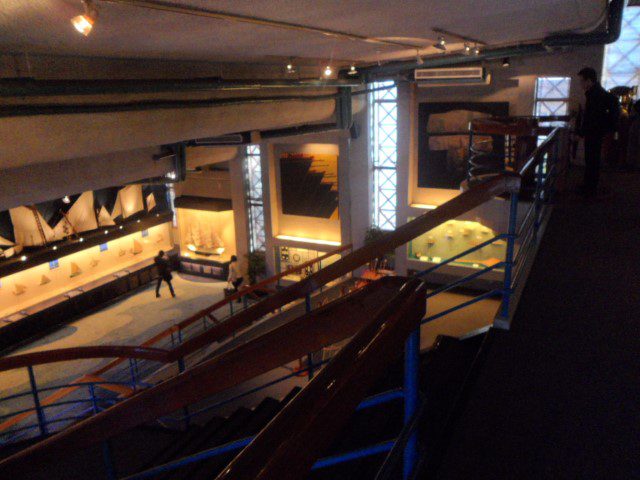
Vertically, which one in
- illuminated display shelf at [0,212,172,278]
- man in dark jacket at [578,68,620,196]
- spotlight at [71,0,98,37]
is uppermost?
spotlight at [71,0,98,37]

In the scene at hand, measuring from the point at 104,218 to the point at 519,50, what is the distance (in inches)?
424

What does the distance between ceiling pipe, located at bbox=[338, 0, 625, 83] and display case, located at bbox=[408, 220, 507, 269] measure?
3373 millimetres

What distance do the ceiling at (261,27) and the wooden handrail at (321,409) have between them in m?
2.67

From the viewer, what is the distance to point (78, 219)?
1298 cm

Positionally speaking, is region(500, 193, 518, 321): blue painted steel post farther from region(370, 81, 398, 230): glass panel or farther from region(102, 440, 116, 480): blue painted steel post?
region(370, 81, 398, 230): glass panel

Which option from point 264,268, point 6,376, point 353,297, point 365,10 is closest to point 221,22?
point 365,10

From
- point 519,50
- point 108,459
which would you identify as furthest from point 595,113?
point 108,459

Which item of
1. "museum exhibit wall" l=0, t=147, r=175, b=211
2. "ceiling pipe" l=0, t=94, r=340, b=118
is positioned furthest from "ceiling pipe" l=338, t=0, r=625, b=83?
"museum exhibit wall" l=0, t=147, r=175, b=211

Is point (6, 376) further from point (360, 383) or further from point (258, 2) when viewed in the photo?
point (360, 383)

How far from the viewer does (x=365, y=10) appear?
12.6 ft

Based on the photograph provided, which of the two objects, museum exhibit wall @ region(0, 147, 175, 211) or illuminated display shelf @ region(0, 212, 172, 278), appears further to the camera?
illuminated display shelf @ region(0, 212, 172, 278)

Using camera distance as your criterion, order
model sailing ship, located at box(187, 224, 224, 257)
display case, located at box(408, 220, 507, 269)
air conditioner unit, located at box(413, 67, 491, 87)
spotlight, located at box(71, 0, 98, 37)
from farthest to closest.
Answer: model sailing ship, located at box(187, 224, 224, 257) → display case, located at box(408, 220, 507, 269) → air conditioner unit, located at box(413, 67, 491, 87) → spotlight, located at box(71, 0, 98, 37)

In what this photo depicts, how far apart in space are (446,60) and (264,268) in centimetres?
753

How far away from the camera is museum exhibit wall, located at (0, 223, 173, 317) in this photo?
11.6 meters
